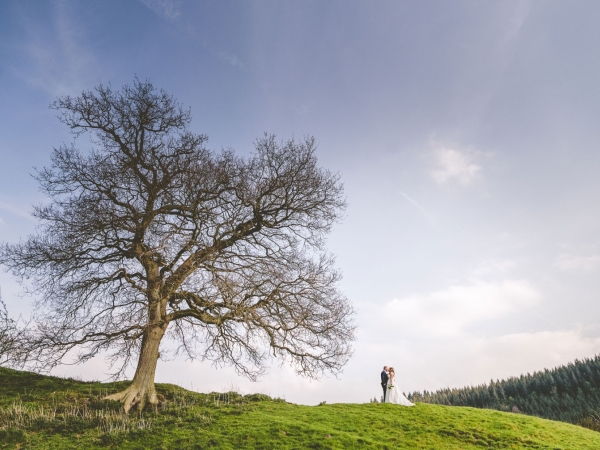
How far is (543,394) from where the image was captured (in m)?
56.7

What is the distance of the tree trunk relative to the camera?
40.1 feet

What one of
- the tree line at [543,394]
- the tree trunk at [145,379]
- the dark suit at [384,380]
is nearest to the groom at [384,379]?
the dark suit at [384,380]

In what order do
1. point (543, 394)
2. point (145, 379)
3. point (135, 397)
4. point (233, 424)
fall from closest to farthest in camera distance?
point (233, 424) < point (135, 397) < point (145, 379) < point (543, 394)

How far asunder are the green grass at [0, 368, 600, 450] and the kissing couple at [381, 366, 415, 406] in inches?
80.4

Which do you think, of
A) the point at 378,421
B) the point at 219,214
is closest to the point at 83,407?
the point at 219,214

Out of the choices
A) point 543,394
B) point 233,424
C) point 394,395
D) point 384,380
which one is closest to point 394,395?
point 394,395

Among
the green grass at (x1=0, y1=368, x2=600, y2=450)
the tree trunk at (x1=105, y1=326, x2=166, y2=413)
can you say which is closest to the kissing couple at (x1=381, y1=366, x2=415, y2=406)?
the green grass at (x1=0, y1=368, x2=600, y2=450)

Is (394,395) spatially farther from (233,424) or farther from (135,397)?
(135,397)

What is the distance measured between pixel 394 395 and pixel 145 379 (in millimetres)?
11251

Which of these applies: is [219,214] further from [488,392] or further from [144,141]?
[488,392]

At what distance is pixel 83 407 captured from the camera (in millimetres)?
11773

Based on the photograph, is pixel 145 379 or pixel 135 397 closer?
pixel 135 397

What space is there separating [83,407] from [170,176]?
8.60 m

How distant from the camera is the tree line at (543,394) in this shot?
168 ft
